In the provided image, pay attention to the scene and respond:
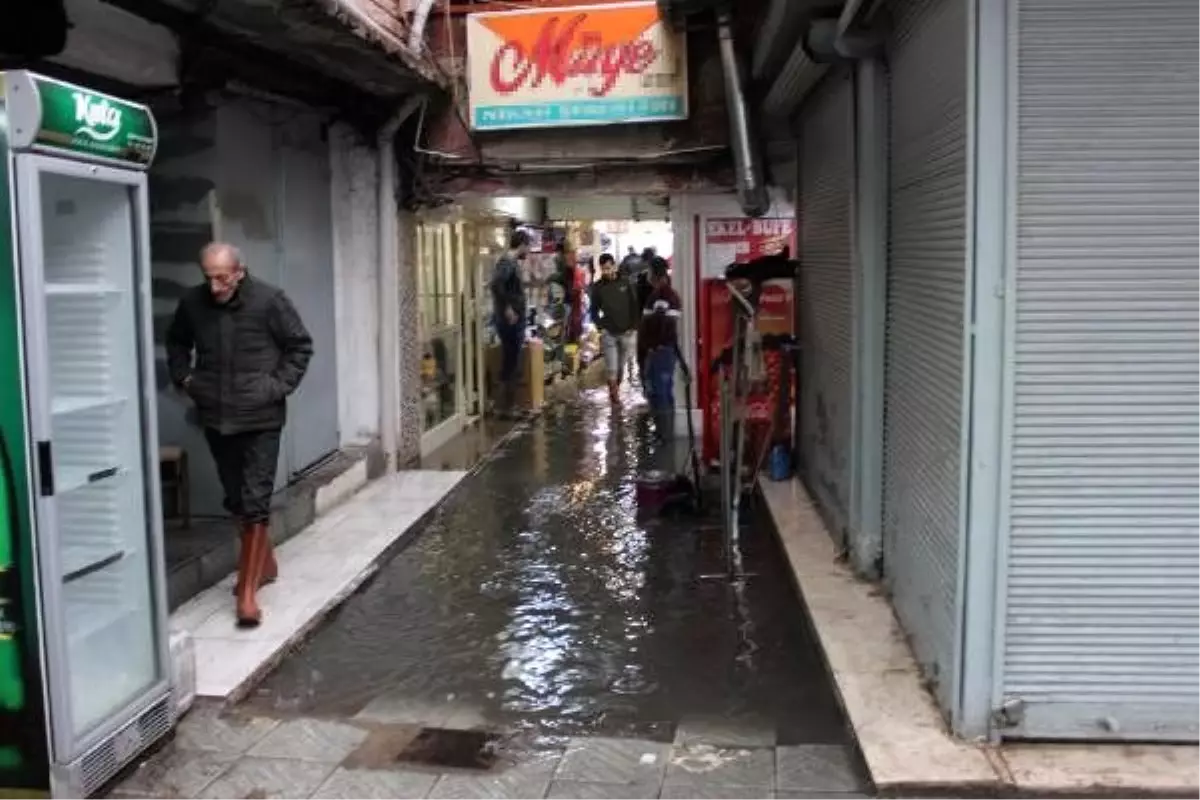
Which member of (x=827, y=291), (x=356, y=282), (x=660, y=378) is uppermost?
(x=356, y=282)

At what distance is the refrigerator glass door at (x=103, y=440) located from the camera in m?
4.44

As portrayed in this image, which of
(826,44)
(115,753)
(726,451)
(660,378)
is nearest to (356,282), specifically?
(660,378)

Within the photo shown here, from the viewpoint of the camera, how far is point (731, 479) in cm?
823

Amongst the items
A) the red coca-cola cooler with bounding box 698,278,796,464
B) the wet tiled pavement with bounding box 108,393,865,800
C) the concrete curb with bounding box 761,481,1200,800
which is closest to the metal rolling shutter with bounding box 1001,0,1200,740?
the concrete curb with bounding box 761,481,1200,800

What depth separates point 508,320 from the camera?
1420cm

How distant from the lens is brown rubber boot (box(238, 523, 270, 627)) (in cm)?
602

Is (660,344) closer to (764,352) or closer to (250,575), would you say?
(764,352)

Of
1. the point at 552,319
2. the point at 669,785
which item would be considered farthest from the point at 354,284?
the point at 552,319

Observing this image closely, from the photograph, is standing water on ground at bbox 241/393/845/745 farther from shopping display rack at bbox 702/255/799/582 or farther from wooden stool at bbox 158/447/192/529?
wooden stool at bbox 158/447/192/529

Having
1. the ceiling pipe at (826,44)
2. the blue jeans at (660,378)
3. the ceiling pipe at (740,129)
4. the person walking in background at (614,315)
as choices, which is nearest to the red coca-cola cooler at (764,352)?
the ceiling pipe at (740,129)

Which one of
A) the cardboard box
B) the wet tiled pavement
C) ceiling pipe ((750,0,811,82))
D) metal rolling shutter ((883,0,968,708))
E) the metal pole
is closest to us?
the wet tiled pavement

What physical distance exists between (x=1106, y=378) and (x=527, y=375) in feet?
35.9

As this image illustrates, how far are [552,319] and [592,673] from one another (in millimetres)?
12689

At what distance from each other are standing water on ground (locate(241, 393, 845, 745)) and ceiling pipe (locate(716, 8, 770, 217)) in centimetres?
255
